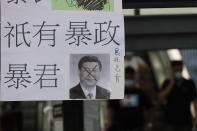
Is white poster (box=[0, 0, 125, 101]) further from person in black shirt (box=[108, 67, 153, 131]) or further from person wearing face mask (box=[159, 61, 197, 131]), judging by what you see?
person wearing face mask (box=[159, 61, 197, 131])

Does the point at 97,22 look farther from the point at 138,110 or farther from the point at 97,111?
the point at 138,110

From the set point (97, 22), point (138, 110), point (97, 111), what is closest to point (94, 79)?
point (97, 22)

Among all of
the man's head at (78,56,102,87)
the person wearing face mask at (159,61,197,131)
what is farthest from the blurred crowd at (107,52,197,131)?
the man's head at (78,56,102,87)

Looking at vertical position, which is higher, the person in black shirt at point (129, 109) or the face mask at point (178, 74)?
the face mask at point (178, 74)

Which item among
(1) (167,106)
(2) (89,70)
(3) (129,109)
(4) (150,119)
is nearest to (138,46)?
(2) (89,70)

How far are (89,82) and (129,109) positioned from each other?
347 centimetres

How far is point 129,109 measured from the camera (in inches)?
279

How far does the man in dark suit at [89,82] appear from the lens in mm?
3658

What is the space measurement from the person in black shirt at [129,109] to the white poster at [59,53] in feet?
10.8

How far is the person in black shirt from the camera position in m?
7.08

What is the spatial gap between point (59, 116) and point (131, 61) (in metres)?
4.76

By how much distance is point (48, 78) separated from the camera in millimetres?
3664

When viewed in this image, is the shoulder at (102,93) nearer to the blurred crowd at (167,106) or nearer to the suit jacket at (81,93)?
the suit jacket at (81,93)

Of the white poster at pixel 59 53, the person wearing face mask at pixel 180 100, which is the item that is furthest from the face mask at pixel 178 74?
the white poster at pixel 59 53
